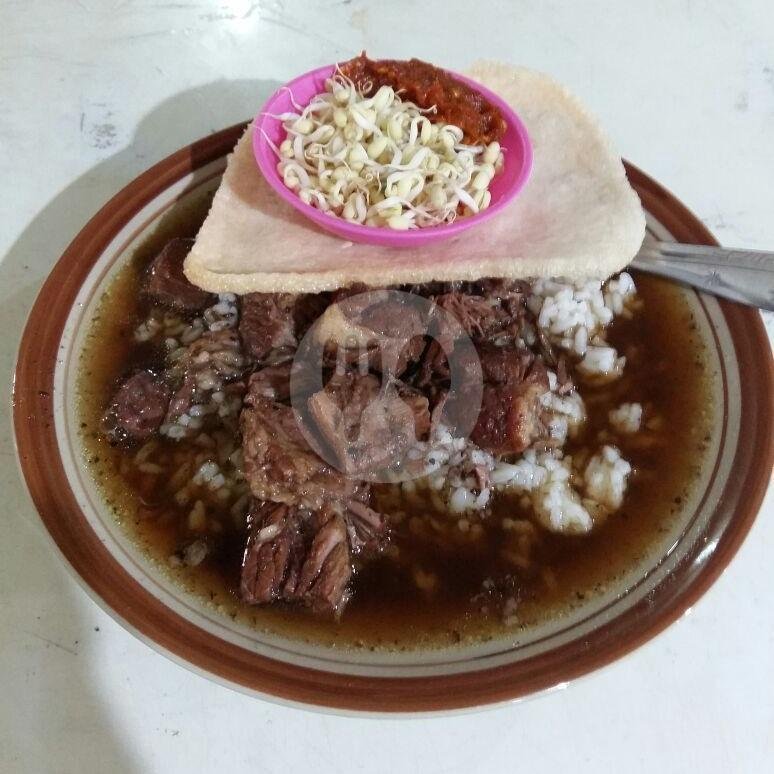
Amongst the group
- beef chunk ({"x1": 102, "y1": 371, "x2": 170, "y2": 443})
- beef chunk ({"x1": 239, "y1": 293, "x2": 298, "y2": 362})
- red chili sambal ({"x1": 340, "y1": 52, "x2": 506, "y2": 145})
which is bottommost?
beef chunk ({"x1": 102, "y1": 371, "x2": 170, "y2": 443})

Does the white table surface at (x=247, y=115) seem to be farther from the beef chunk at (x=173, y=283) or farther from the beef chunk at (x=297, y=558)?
the beef chunk at (x=173, y=283)

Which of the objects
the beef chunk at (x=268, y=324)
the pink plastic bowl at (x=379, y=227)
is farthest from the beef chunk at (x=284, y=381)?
the pink plastic bowl at (x=379, y=227)

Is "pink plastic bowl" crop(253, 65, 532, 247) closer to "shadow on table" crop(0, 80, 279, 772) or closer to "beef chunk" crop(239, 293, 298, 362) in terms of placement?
"beef chunk" crop(239, 293, 298, 362)

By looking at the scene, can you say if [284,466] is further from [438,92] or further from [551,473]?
[438,92]

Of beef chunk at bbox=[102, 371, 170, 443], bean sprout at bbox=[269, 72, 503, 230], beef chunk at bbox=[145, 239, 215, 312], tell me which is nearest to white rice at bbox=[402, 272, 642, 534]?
bean sprout at bbox=[269, 72, 503, 230]

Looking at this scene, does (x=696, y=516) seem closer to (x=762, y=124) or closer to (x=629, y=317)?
(x=629, y=317)
